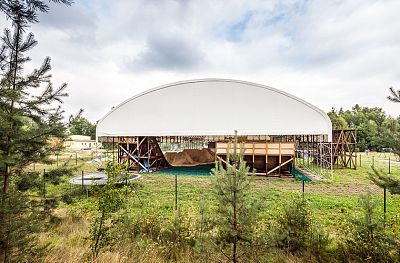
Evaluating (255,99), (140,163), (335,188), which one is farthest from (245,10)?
(140,163)

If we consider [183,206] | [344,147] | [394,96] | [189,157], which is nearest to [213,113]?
[189,157]

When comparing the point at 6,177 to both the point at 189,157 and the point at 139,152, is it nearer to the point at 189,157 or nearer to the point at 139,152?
the point at 139,152

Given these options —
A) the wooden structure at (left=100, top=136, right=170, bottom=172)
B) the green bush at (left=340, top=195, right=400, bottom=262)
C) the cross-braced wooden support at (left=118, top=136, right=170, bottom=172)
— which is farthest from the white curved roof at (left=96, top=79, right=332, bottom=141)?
the green bush at (left=340, top=195, right=400, bottom=262)

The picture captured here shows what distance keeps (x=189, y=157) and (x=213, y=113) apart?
797cm

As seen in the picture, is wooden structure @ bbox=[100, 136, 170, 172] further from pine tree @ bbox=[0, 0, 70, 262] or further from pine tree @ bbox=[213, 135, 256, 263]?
pine tree @ bbox=[213, 135, 256, 263]

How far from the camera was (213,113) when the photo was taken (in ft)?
49.8

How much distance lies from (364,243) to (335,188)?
27.4 ft

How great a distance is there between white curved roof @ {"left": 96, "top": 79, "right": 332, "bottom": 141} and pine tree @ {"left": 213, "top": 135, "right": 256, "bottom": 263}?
448 inches

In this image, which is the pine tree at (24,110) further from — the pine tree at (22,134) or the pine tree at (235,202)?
the pine tree at (235,202)

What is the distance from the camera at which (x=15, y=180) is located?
3.39 metres

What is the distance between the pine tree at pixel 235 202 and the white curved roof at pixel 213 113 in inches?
448

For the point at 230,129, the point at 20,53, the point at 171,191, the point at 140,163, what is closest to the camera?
the point at 20,53

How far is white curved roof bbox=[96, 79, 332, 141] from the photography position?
47.2 ft

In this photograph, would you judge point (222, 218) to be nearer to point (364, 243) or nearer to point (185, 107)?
point (364, 243)
